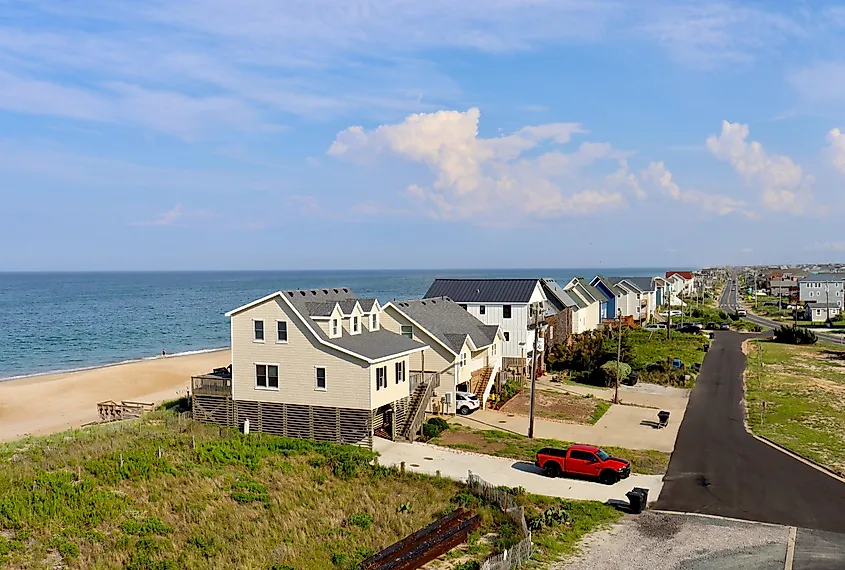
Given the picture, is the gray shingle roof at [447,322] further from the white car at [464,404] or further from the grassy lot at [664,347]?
the grassy lot at [664,347]

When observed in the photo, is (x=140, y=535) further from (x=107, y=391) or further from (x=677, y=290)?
(x=677, y=290)

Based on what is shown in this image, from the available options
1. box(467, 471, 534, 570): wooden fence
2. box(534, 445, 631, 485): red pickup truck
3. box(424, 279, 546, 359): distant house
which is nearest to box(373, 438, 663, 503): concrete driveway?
box(534, 445, 631, 485): red pickup truck

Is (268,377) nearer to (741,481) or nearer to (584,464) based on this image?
(584,464)

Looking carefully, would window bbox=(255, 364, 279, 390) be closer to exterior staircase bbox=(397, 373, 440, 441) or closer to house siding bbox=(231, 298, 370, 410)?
house siding bbox=(231, 298, 370, 410)

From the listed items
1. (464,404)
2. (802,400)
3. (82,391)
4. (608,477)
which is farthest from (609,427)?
(82,391)

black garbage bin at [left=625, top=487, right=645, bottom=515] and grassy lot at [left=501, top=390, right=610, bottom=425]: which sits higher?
black garbage bin at [left=625, top=487, right=645, bottom=515]

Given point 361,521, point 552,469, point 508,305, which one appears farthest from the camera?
point 508,305
